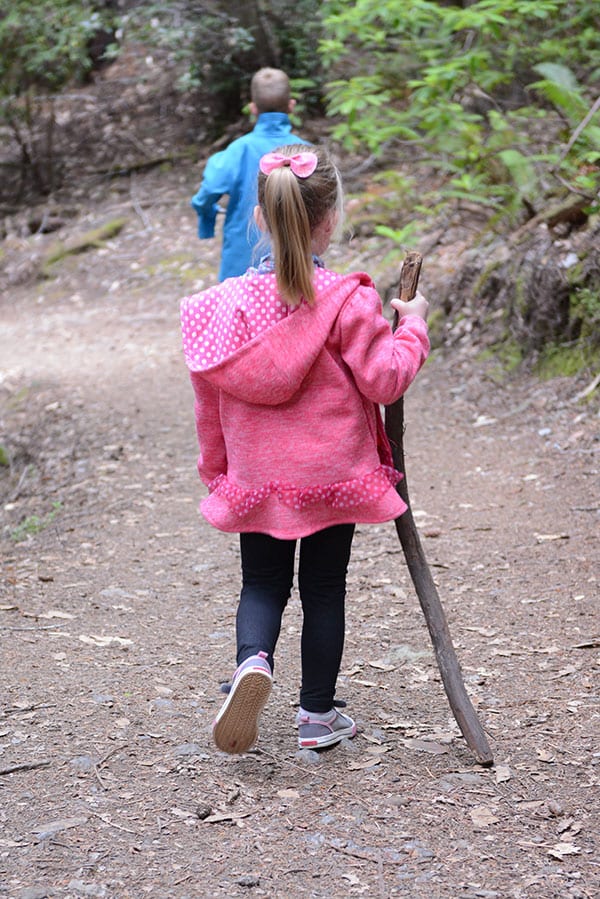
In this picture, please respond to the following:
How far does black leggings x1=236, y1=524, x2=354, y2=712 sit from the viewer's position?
2.91 metres

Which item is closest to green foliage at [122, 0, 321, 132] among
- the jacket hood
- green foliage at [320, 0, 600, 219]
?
green foliage at [320, 0, 600, 219]

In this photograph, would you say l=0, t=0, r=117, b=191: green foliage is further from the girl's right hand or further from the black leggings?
the black leggings

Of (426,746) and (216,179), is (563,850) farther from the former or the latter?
(216,179)

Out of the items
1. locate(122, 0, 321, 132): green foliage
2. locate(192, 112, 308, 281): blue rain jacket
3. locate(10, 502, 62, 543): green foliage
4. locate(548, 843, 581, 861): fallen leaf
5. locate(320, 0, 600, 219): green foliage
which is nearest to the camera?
locate(548, 843, 581, 861): fallen leaf

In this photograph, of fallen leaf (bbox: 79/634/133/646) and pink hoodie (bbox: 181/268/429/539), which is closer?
pink hoodie (bbox: 181/268/429/539)

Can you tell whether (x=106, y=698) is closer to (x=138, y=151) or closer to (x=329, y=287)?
(x=329, y=287)

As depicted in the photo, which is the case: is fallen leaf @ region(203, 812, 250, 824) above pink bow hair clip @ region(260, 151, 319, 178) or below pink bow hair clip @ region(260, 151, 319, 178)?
below

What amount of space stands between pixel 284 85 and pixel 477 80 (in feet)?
9.18

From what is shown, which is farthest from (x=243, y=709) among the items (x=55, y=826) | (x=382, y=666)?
(x=382, y=666)

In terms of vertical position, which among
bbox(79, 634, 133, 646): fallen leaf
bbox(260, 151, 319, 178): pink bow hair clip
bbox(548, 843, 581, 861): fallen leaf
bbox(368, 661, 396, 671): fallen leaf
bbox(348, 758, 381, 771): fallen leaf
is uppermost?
bbox(260, 151, 319, 178): pink bow hair clip

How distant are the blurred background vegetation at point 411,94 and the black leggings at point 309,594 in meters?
4.21

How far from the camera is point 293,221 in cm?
267

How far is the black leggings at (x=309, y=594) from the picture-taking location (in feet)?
9.55

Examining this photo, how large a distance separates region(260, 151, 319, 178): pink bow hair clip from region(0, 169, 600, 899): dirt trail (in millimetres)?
1639
